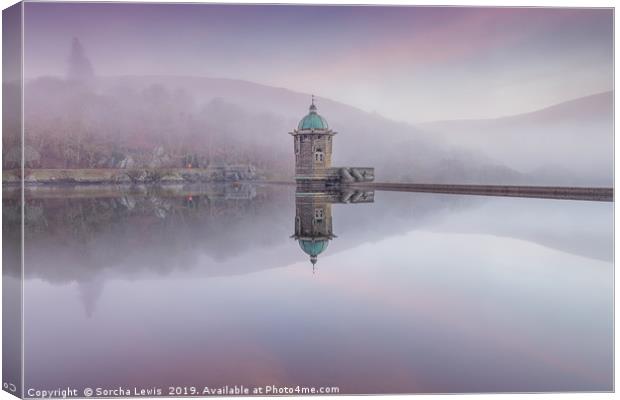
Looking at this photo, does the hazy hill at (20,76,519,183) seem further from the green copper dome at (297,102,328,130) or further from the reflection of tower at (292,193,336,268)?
the reflection of tower at (292,193,336,268)

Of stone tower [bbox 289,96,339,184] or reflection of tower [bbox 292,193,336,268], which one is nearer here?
reflection of tower [bbox 292,193,336,268]

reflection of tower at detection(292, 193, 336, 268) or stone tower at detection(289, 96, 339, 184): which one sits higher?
stone tower at detection(289, 96, 339, 184)

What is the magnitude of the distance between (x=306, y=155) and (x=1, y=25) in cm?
480

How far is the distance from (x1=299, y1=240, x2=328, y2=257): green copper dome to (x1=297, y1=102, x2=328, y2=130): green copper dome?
151 cm

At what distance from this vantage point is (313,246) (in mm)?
7906

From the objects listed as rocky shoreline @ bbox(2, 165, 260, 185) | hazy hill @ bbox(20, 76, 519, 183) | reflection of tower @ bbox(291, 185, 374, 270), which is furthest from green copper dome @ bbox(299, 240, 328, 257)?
hazy hill @ bbox(20, 76, 519, 183)

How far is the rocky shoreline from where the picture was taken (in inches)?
286

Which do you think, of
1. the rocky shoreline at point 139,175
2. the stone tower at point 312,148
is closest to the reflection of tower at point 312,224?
the stone tower at point 312,148

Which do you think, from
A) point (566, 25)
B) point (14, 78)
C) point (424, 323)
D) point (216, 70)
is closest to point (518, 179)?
point (566, 25)

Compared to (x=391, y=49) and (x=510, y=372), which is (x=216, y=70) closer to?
A: (x=391, y=49)

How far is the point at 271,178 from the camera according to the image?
9.23 metres

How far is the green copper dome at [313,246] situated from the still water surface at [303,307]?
87 mm

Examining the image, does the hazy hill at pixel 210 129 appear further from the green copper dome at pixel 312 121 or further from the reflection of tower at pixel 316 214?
the reflection of tower at pixel 316 214

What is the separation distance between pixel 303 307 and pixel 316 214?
165 inches
